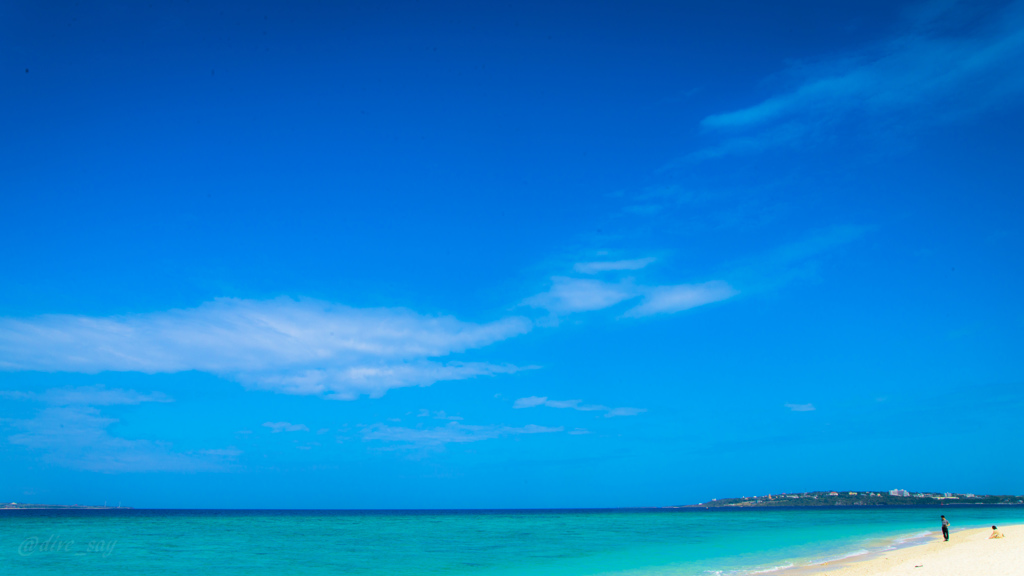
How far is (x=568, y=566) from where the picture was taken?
83.4 ft

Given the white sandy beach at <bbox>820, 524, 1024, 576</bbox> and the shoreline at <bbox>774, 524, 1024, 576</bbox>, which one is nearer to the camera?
the white sandy beach at <bbox>820, 524, 1024, 576</bbox>

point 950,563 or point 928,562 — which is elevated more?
point 950,563

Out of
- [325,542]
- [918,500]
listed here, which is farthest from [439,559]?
[918,500]

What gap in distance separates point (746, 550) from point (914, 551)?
740cm

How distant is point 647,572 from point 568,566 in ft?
13.0

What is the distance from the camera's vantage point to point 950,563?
787 inches

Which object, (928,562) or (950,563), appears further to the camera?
(928,562)

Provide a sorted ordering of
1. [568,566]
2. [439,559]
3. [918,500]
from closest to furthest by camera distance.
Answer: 1. [568,566]
2. [439,559]
3. [918,500]

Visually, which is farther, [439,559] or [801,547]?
[801,547]

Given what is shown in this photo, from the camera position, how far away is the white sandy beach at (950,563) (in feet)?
58.9

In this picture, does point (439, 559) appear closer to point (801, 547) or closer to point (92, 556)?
point (92, 556)

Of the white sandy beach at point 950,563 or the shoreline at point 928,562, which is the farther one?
the shoreline at point 928,562

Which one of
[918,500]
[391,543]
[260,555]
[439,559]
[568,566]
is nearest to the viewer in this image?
[568,566]

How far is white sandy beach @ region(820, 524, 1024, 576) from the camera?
58.9 ft
